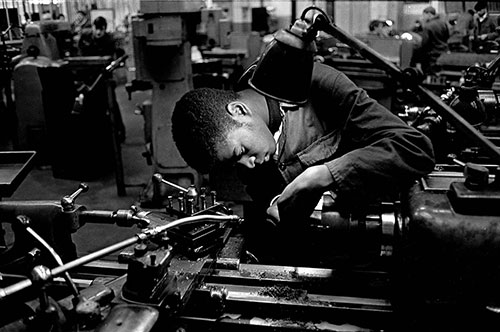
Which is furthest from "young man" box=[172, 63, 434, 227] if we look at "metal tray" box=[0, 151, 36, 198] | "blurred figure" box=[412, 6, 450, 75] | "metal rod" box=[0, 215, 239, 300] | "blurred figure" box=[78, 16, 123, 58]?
"blurred figure" box=[412, 6, 450, 75]

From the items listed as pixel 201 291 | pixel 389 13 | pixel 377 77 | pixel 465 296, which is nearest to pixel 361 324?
pixel 465 296

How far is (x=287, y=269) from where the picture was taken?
1254 mm

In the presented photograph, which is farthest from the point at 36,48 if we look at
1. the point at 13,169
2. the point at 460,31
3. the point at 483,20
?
the point at 460,31

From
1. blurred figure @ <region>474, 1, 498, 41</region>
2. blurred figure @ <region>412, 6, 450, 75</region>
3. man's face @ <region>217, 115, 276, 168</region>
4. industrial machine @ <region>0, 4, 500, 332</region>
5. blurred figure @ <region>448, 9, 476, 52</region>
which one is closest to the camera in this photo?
industrial machine @ <region>0, 4, 500, 332</region>

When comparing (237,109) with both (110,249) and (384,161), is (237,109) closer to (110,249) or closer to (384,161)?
(384,161)

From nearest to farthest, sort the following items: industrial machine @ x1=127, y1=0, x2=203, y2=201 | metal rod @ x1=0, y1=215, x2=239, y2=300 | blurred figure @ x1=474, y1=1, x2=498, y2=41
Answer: metal rod @ x1=0, y1=215, x2=239, y2=300, industrial machine @ x1=127, y1=0, x2=203, y2=201, blurred figure @ x1=474, y1=1, x2=498, y2=41

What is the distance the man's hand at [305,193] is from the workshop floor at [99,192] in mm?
1930

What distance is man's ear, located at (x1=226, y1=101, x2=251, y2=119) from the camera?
4.42 ft

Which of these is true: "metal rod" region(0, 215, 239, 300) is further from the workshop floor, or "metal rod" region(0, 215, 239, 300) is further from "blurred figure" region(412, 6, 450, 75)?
"blurred figure" region(412, 6, 450, 75)

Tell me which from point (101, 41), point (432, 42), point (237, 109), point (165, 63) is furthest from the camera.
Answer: point (432, 42)

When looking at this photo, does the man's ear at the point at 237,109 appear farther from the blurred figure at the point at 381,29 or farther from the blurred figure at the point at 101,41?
the blurred figure at the point at 381,29

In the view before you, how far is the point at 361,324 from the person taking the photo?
43.0 inches

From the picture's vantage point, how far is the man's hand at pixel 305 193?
1175mm

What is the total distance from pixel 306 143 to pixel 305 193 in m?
0.36
